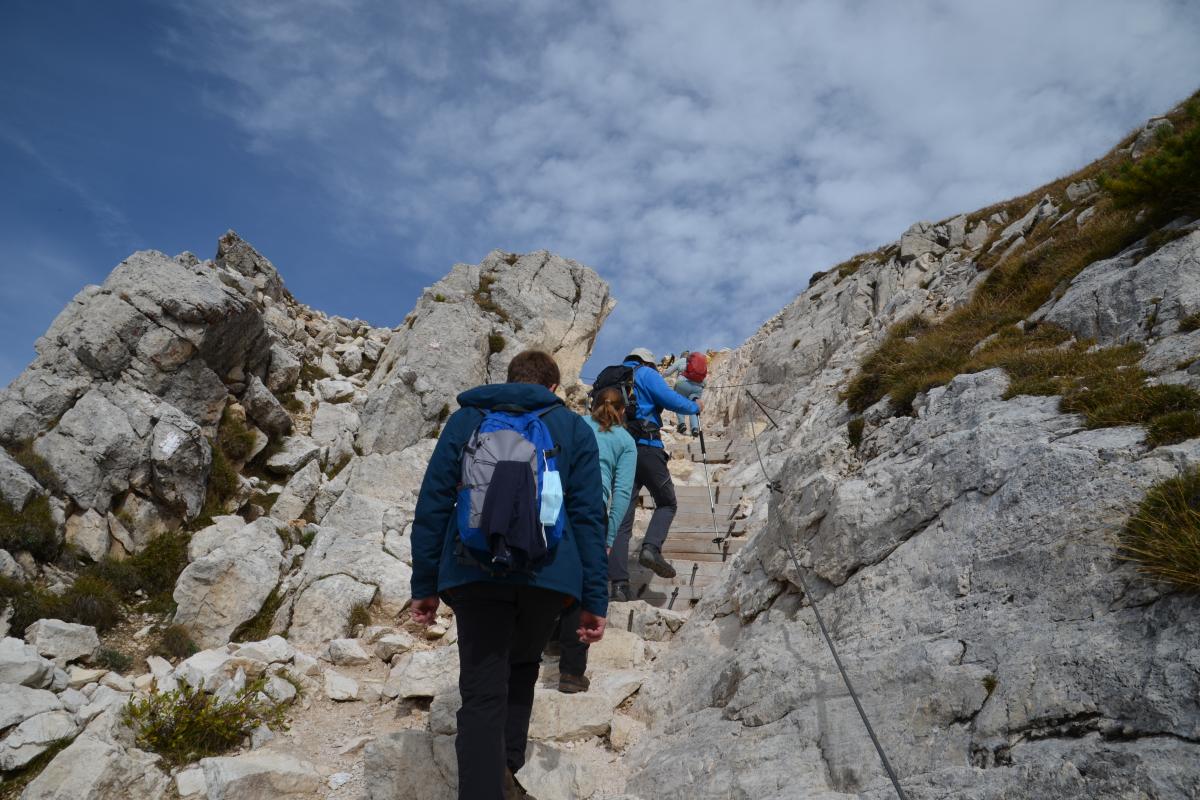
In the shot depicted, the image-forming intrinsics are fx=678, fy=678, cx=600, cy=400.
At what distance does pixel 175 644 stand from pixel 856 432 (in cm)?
915

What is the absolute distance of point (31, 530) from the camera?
10547mm

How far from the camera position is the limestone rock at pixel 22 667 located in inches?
253

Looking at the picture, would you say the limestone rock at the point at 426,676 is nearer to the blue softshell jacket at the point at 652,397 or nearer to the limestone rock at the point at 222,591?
the blue softshell jacket at the point at 652,397

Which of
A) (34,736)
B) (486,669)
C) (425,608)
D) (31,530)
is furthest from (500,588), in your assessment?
(31,530)

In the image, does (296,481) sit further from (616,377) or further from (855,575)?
(855,575)

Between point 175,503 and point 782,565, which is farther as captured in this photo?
point 175,503

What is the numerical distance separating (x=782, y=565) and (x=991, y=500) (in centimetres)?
197

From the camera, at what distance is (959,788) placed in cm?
307


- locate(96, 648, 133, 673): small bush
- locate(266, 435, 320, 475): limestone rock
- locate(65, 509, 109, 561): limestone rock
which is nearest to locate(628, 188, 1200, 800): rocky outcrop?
locate(96, 648, 133, 673): small bush

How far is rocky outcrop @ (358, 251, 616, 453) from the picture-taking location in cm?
1666

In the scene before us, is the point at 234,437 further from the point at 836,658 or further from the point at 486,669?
the point at 836,658

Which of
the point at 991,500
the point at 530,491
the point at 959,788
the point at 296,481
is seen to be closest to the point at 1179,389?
the point at 991,500

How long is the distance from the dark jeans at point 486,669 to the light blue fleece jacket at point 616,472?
130 inches

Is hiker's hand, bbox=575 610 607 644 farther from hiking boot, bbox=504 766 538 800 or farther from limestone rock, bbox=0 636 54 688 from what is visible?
limestone rock, bbox=0 636 54 688
